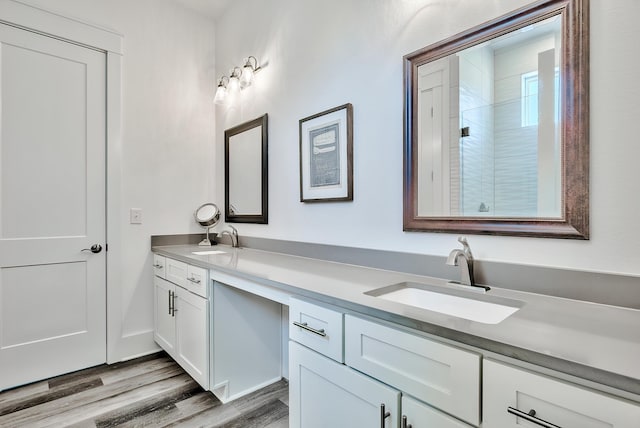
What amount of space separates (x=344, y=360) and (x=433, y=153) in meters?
0.88

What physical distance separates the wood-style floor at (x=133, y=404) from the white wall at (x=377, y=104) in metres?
0.98

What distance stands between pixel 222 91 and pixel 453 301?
2280 mm

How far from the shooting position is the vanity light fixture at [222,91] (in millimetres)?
2635

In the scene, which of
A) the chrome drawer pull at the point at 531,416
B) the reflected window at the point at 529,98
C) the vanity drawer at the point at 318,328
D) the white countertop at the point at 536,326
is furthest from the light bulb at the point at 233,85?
the chrome drawer pull at the point at 531,416

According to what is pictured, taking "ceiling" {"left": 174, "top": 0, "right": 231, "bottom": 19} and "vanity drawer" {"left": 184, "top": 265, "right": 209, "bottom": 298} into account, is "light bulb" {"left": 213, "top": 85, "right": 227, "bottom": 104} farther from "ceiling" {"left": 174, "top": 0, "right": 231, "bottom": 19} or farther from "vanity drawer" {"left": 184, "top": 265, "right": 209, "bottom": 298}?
"vanity drawer" {"left": 184, "top": 265, "right": 209, "bottom": 298}

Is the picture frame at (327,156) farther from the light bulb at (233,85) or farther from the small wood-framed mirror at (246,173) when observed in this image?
the light bulb at (233,85)

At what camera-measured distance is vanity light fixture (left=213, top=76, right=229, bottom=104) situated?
263 centimetres

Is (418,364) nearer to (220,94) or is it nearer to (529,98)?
(529,98)

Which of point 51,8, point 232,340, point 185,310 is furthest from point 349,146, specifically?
point 51,8

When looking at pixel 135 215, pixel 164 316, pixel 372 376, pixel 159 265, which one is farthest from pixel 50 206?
pixel 372 376

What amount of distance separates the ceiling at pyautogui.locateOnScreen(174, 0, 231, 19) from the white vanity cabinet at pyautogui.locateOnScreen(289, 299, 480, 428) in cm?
253

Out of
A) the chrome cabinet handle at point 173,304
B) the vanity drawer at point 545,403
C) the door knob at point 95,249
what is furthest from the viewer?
the door knob at point 95,249

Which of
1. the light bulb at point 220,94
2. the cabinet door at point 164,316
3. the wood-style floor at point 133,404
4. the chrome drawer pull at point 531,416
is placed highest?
the light bulb at point 220,94

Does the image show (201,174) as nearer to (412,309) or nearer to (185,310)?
(185,310)
